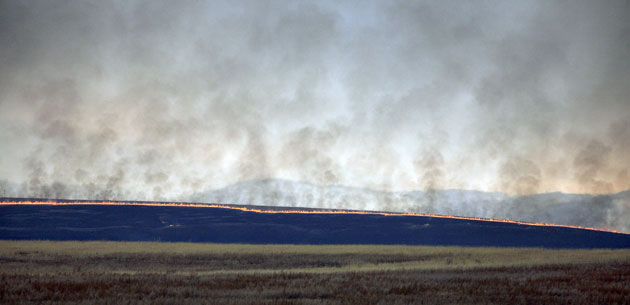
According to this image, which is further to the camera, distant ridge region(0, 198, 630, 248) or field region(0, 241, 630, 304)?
distant ridge region(0, 198, 630, 248)

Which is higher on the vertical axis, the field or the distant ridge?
the distant ridge

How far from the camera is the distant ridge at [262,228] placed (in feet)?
246

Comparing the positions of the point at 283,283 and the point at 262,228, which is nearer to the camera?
the point at 283,283

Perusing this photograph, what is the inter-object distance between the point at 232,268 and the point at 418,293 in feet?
63.9

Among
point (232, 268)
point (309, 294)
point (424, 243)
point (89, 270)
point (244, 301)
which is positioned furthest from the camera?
point (424, 243)

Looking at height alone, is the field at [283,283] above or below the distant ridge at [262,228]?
below

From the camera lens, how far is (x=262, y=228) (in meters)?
82.6

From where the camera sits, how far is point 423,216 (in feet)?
323

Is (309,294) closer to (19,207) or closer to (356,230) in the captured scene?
(356,230)

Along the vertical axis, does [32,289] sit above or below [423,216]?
below

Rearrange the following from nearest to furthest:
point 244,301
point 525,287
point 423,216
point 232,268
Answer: point 244,301 < point 525,287 < point 232,268 < point 423,216

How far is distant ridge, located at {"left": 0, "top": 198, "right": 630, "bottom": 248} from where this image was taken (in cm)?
7500

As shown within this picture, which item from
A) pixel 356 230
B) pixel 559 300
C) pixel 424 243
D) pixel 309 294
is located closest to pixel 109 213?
pixel 356 230

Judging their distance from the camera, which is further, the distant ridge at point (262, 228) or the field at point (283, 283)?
the distant ridge at point (262, 228)
